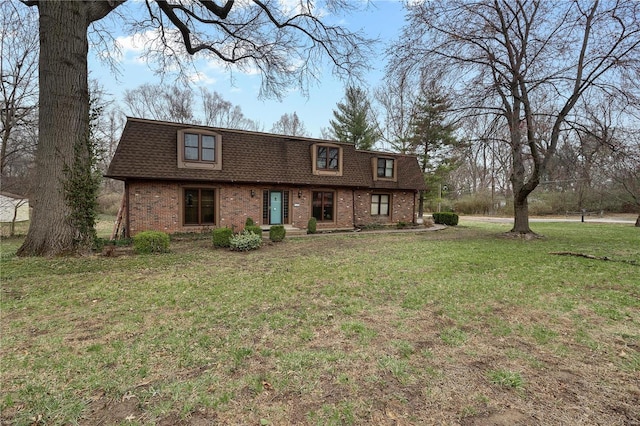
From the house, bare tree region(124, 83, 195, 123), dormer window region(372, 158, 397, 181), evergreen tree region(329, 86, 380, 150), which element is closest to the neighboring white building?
the house

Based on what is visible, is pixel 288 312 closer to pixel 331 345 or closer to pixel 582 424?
pixel 331 345

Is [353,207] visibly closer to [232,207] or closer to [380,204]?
[380,204]

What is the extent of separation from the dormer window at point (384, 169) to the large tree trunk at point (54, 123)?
13.9 meters

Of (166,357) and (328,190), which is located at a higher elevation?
(328,190)

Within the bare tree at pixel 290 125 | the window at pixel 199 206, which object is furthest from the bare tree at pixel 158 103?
the window at pixel 199 206

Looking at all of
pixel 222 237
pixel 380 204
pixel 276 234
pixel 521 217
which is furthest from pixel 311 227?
pixel 521 217

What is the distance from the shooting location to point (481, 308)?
4445mm

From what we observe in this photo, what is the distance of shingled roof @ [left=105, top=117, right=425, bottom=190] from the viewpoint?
451 inches

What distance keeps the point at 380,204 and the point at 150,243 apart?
13128mm

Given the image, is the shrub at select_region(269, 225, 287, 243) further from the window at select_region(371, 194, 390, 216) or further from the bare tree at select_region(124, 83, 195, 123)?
the bare tree at select_region(124, 83, 195, 123)

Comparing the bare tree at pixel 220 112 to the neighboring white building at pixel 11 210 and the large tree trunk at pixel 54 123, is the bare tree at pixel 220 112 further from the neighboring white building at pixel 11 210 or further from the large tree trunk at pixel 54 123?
the large tree trunk at pixel 54 123

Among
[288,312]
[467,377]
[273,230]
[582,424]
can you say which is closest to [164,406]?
[288,312]

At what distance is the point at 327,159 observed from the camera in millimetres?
15617

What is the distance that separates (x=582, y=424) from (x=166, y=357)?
3566 millimetres
